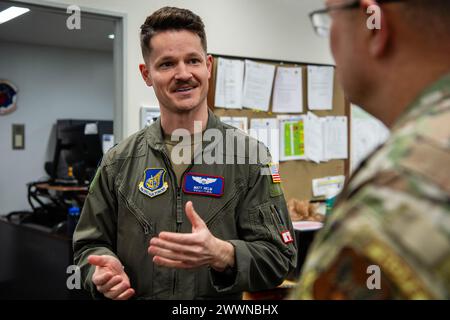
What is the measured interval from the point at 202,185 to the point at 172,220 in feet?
0.42

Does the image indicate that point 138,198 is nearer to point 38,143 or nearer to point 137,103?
point 137,103

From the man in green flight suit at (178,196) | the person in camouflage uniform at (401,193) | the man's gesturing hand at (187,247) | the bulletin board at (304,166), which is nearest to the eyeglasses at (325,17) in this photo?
the person in camouflage uniform at (401,193)

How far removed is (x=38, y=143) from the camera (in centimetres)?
676

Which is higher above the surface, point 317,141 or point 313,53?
point 313,53

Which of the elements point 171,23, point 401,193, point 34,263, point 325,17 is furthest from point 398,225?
point 34,263

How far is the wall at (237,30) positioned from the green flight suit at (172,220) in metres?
1.29

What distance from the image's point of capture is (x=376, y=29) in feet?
2.00

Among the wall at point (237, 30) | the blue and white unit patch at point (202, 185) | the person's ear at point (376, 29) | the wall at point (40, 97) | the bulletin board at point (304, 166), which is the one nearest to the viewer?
the person's ear at point (376, 29)

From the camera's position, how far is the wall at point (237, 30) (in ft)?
8.71

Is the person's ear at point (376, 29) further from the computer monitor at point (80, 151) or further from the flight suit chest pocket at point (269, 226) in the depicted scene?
the computer monitor at point (80, 151)

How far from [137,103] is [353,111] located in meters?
1.66

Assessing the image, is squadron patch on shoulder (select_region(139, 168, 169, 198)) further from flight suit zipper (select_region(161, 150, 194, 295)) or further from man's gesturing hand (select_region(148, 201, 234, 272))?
man's gesturing hand (select_region(148, 201, 234, 272))

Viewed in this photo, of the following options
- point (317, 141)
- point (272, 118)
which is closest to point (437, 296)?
point (272, 118)

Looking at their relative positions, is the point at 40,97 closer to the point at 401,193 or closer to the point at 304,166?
the point at 304,166
